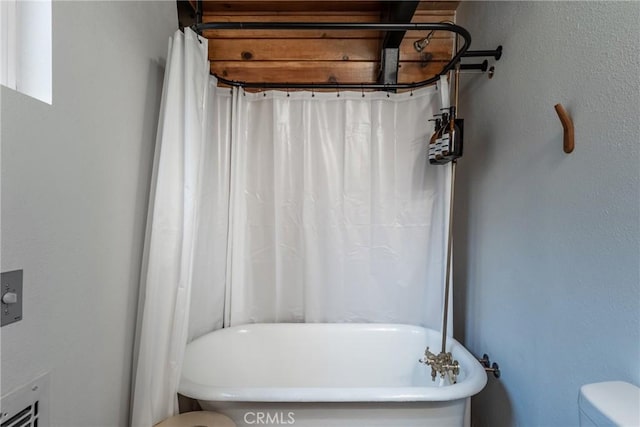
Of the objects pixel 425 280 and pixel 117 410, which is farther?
pixel 425 280

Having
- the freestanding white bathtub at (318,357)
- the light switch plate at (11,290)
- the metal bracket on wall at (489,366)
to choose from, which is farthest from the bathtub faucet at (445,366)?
the light switch plate at (11,290)

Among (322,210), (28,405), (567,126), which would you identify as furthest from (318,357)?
(567,126)

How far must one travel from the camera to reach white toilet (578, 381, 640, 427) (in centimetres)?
55

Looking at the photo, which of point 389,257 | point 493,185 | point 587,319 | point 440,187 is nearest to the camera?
point 587,319

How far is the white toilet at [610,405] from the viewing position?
0.55 m

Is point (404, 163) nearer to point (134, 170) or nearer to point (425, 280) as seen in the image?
point (425, 280)

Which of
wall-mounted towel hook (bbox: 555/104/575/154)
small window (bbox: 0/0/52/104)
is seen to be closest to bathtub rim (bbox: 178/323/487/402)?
wall-mounted towel hook (bbox: 555/104/575/154)

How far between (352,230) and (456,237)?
60cm

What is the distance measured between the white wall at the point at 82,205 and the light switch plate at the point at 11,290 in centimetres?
2

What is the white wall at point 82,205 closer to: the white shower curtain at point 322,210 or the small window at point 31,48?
the small window at point 31,48

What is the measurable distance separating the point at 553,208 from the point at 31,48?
1570mm

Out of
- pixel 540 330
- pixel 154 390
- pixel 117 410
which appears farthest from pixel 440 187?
pixel 117 410

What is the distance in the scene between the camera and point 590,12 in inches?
32.4

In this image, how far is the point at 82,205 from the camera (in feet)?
2.81
